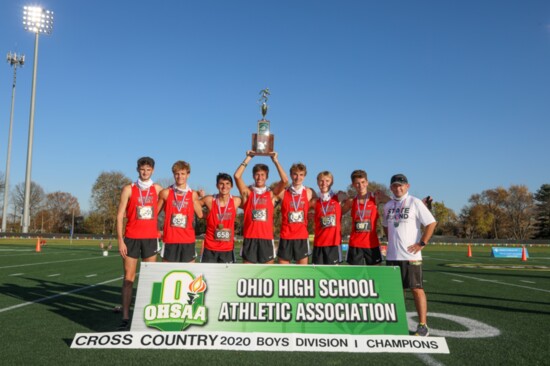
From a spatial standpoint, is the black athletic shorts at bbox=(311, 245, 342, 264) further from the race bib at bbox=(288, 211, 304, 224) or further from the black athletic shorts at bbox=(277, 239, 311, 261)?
the race bib at bbox=(288, 211, 304, 224)

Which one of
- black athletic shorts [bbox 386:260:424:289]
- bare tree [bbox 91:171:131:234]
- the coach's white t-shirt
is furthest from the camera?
bare tree [bbox 91:171:131:234]

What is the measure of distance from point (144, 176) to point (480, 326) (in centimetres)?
532

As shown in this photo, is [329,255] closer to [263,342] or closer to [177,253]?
[263,342]

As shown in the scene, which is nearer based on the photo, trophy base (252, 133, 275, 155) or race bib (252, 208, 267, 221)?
race bib (252, 208, 267, 221)

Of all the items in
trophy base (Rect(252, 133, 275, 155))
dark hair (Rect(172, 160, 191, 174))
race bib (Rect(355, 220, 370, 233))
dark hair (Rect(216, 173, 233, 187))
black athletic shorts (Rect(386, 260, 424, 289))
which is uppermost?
trophy base (Rect(252, 133, 275, 155))

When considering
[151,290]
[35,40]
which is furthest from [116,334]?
[35,40]

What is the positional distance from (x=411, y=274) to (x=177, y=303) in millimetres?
2893

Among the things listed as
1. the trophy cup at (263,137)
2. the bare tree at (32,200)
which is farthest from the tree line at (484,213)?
the trophy cup at (263,137)

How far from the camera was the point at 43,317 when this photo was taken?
6.00 metres

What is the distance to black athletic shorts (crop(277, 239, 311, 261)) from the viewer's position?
20.2ft

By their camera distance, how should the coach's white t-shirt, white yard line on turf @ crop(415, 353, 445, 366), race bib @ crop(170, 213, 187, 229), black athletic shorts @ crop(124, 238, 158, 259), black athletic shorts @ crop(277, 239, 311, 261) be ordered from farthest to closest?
black athletic shorts @ crop(277, 239, 311, 261), race bib @ crop(170, 213, 187, 229), black athletic shorts @ crop(124, 238, 158, 259), the coach's white t-shirt, white yard line on turf @ crop(415, 353, 445, 366)

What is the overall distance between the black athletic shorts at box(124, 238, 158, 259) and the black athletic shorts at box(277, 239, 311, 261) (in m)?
1.88

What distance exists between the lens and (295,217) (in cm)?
622

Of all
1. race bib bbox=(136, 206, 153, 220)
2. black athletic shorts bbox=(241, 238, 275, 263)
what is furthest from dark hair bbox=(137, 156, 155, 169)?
black athletic shorts bbox=(241, 238, 275, 263)
